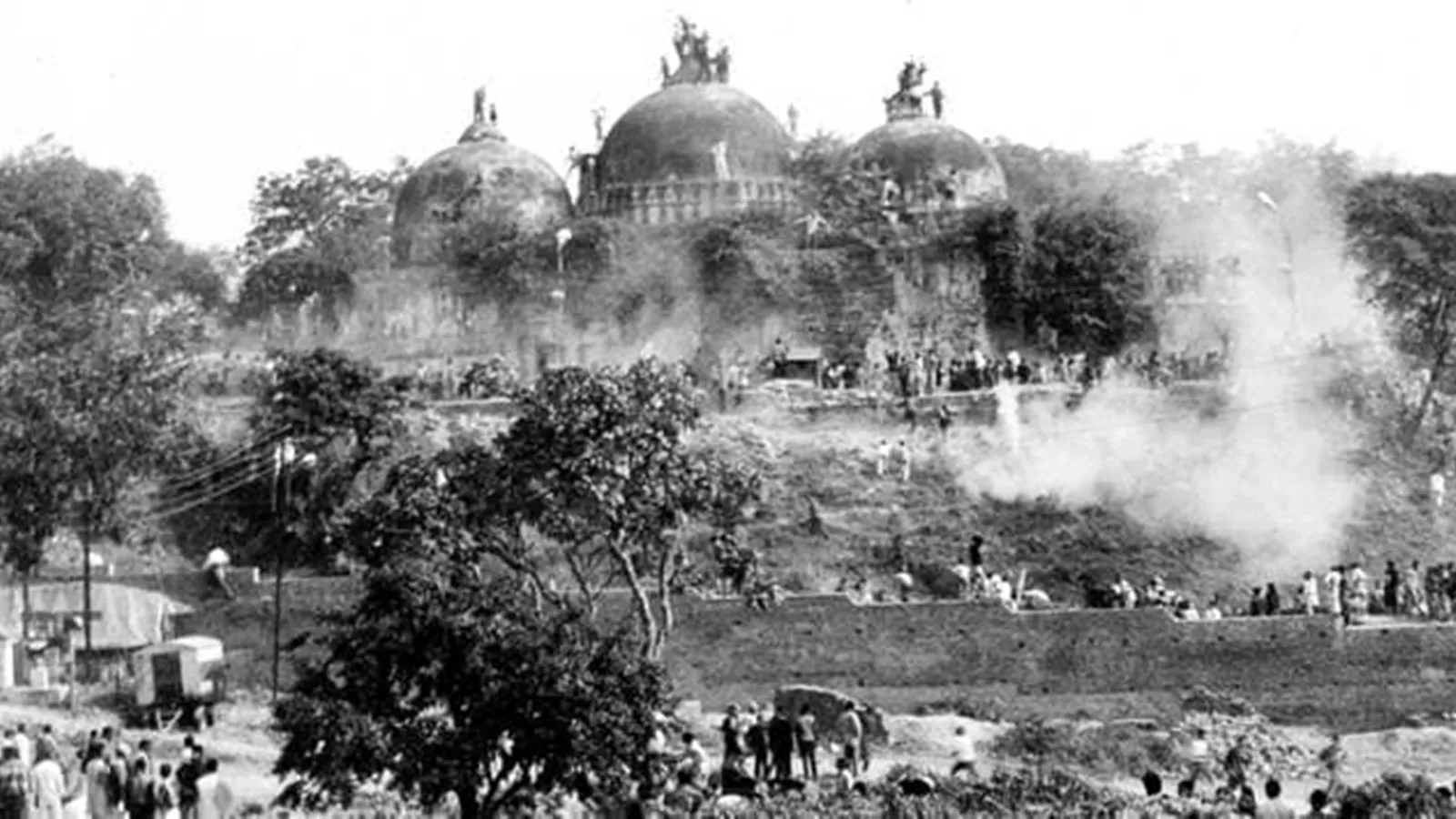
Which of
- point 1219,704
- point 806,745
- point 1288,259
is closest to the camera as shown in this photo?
point 806,745

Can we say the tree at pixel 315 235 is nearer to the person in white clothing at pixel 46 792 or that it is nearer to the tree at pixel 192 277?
the tree at pixel 192 277

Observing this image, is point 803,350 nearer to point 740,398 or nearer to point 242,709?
point 740,398

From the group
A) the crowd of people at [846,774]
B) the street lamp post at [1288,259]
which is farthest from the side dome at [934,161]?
the crowd of people at [846,774]

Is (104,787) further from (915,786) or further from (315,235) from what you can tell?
(315,235)

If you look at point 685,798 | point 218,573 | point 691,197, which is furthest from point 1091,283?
point 685,798

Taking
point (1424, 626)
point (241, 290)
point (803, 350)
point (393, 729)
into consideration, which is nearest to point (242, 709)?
point (393, 729)

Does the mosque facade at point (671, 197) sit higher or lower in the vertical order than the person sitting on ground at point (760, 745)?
higher
